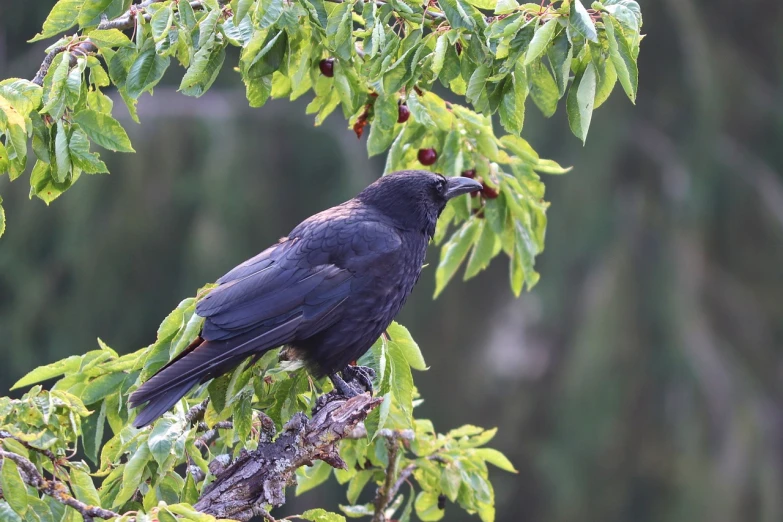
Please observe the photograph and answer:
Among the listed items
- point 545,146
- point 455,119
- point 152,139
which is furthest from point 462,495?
point 545,146

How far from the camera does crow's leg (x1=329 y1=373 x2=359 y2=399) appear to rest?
3.02 metres

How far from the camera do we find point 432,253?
6969 mm

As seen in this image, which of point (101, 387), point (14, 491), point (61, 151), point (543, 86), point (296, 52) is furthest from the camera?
point (296, 52)

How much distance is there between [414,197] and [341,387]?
0.71 metres

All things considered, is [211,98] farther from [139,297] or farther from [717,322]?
[717,322]

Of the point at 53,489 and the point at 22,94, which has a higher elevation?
the point at 22,94

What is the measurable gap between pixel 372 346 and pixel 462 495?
1.96ft

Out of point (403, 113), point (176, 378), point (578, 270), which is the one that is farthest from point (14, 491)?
point (578, 270)

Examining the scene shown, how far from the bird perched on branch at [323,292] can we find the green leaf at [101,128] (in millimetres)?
536

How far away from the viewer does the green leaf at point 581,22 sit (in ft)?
6.79

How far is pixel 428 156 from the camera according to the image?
3.36 m

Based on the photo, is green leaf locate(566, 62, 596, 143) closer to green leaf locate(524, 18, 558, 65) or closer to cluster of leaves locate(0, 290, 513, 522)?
green leaf locate(524, 18, 558, 65)

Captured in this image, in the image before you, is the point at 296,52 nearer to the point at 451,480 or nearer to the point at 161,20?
the point at 161,20

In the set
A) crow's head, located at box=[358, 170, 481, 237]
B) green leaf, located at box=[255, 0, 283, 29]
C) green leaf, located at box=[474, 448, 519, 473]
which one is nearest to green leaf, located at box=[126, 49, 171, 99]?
green leaf, located at box=[255, 0, 283, 29]
